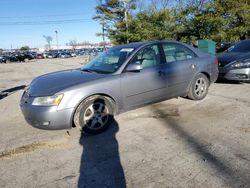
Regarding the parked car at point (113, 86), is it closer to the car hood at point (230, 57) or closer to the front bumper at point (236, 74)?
the front bumper at point (236, 74)

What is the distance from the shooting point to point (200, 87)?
6305mm

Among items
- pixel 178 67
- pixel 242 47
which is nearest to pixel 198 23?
pixel 242 47

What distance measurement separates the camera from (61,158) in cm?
366

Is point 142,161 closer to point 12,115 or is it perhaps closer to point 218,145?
point 218,145

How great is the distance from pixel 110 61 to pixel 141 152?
223cm

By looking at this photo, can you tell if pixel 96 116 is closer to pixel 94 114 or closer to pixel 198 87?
pixel 94 114

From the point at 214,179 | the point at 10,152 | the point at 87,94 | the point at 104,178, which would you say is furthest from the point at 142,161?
the point at 10,152

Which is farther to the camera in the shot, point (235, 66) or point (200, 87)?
point (235, 66)

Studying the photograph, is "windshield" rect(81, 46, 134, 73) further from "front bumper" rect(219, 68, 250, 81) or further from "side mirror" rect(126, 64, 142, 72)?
"front bumper" rect(219, 68, 250, 81)

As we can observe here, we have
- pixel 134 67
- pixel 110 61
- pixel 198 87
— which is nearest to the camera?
pixel 134 67

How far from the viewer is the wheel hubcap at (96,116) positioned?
4434mm

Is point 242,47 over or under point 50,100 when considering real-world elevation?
over

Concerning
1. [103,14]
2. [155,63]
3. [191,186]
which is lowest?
[191,186]

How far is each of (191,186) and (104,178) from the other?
979 millimetres
